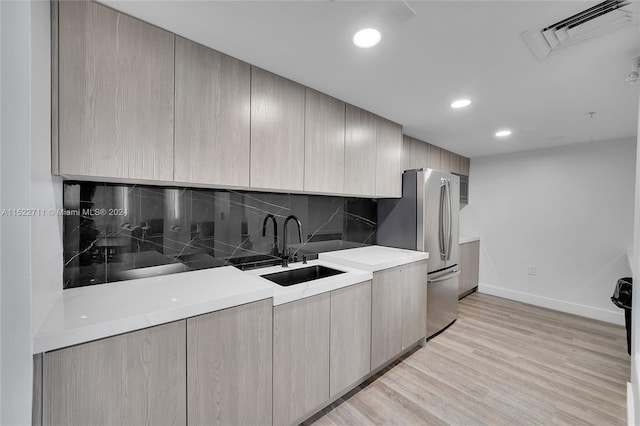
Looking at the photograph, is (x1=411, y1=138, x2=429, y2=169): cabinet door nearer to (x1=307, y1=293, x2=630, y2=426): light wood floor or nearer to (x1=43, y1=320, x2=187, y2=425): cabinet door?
(x1=307, y1=293, x2=630, y2=426): light wood floor

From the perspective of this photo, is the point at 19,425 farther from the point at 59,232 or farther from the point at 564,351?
the point at 564,351

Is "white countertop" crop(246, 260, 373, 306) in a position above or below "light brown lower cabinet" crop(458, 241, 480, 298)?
above

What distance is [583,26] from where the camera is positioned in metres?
1.23

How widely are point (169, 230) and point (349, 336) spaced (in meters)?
1.43

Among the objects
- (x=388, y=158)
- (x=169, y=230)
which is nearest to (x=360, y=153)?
(x=388, y=158)

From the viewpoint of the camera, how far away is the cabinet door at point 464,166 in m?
4.26

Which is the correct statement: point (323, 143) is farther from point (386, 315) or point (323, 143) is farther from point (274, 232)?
point (386, 315)

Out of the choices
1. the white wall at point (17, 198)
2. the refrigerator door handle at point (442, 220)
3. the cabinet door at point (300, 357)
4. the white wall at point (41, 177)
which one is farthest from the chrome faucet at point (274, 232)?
the refrigerator door handle at point (442, 220)

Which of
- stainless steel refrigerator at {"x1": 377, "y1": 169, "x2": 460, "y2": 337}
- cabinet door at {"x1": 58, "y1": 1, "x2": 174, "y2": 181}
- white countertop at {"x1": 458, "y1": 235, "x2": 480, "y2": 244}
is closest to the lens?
cabinet door at {"x1": 58, "y1": 1, "x2": 174, "y2": 181}

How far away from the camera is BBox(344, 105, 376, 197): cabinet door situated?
88.3 inches

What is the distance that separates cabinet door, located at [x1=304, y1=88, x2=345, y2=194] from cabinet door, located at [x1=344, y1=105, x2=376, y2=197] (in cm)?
8

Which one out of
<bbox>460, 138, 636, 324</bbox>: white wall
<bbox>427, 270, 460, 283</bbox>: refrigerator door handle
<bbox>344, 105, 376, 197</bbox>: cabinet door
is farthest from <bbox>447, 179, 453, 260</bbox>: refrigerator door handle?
<bbox>460, 138, 636, 324</bbox>: white wall

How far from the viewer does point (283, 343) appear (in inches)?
57.7

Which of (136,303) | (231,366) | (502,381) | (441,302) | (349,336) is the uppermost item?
(136,303)
